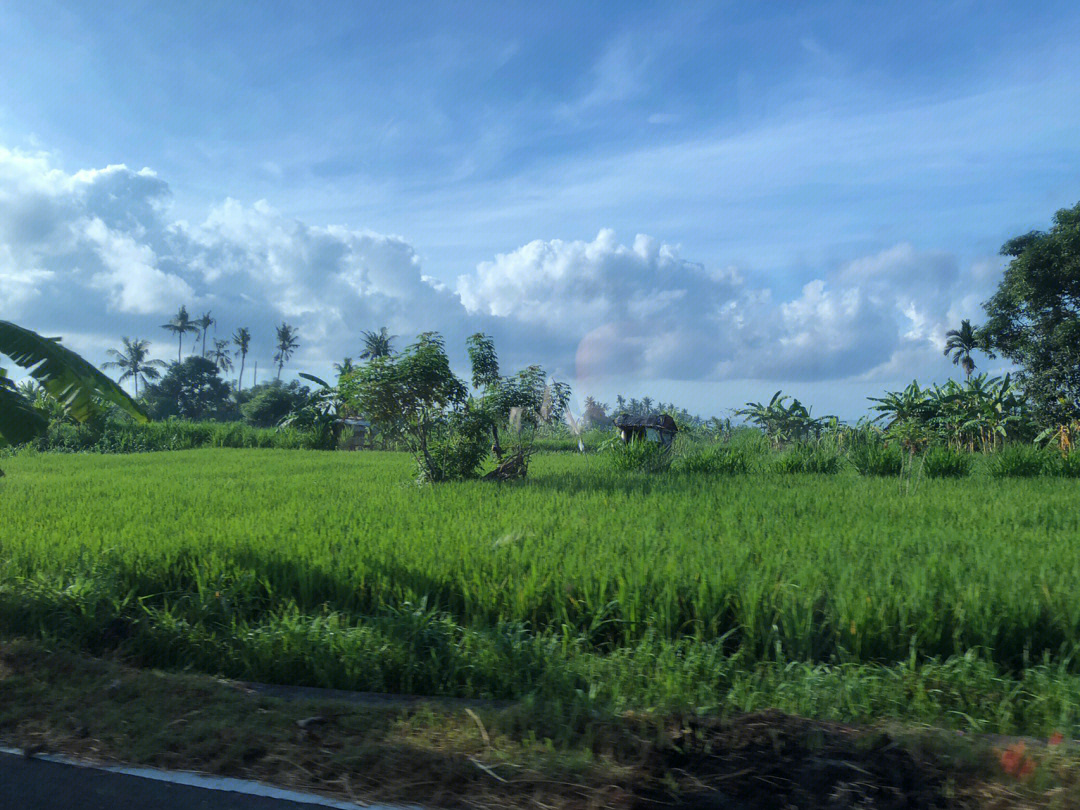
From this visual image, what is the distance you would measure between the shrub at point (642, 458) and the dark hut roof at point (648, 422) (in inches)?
73.9

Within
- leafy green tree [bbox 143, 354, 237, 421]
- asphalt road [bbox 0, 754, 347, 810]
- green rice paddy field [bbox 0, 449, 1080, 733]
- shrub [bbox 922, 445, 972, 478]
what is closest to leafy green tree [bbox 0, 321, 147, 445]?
green rice paddy field [bbox 0, 449, 1080, 733]

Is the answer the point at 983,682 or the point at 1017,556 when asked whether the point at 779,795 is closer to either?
the point at 983,682

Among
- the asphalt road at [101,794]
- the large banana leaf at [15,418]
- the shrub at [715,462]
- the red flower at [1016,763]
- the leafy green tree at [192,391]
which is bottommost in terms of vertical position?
the asphalt road at [101,794]

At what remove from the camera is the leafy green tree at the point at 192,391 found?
58875 mm

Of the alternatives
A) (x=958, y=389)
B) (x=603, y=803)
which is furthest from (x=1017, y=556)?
(x=958, y=389)

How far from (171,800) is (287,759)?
435 mm

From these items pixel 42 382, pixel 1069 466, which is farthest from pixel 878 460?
pixel 42 382

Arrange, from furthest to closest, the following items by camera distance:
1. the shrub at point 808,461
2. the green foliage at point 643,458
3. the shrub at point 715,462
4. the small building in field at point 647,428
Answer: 1. the small building in field at point 647,428
2. the green foliage at point 643,458
3. the shrub at point 808,461
4. the shrub at point 715,462

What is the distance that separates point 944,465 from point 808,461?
2.23 metres

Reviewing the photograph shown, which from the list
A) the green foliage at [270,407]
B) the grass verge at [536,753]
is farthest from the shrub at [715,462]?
the green foliage at [270,407]

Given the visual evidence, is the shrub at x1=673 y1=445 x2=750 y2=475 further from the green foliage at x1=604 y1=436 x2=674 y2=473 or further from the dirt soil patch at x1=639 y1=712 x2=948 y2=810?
the dirt soil patch at x1=639 y1=712 x2=948 y2=810

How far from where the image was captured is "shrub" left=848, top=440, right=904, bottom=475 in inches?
527

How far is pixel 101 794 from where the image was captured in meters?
2.93

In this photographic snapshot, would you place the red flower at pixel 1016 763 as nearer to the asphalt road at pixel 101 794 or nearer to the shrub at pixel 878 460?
the asphalt road at pixel 101 794
